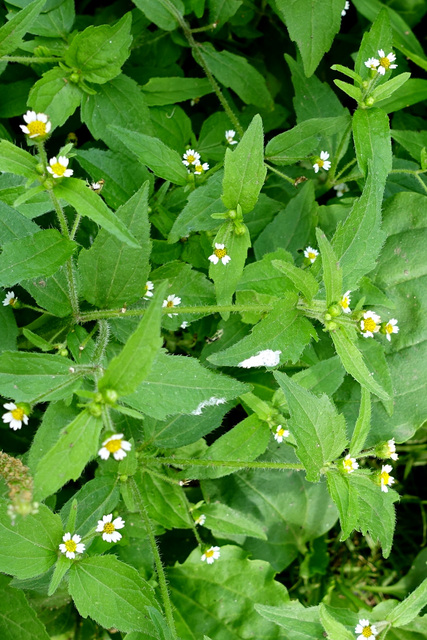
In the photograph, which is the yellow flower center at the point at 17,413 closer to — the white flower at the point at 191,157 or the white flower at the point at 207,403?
the white flower at the point at 207,403

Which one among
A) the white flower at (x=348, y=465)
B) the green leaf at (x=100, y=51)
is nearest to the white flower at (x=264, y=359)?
the white flower at (x=348, y=465)

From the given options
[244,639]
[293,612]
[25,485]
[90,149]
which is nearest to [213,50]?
[90,149]

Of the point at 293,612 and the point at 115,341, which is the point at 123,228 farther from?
the point at 293,612

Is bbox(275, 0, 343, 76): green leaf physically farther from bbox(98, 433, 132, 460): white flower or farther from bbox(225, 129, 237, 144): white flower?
bbox(98, 433, 132, 460): white flower

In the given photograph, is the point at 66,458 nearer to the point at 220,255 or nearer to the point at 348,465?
the point at 220,255

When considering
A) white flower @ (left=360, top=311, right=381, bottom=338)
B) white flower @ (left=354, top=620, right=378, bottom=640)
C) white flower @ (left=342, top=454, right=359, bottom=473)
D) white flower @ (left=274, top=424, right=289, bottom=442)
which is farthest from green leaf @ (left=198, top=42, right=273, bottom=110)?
white flower @ (left=354, top=620, right=378, bottom=640)

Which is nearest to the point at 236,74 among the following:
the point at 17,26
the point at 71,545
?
the point at 17,26
